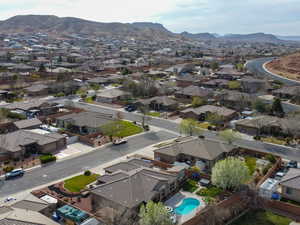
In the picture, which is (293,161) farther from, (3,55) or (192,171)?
(3,55)

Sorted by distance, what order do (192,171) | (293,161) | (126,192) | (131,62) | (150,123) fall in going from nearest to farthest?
(126,192) → (192,171) → (293,161) → (150,123) → (131,62)

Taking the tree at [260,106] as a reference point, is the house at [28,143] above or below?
below

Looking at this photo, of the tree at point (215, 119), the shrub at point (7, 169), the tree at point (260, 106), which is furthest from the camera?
the tree at point (260, 106)

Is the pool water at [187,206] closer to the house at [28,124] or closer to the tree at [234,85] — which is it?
the house at [28,124]

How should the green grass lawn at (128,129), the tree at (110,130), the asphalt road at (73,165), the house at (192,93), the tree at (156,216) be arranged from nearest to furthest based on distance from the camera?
the tree at (156,216), the asphalt road at (73,165), the tree at (110,130), the green grass lawn at (128,129), the house at (192,93)

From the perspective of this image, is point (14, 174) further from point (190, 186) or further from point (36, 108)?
point (36, 108)

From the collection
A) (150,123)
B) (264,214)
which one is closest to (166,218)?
(264,214)

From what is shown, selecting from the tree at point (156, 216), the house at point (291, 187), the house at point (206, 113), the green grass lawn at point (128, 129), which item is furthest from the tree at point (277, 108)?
the tree at point (156, 216)
